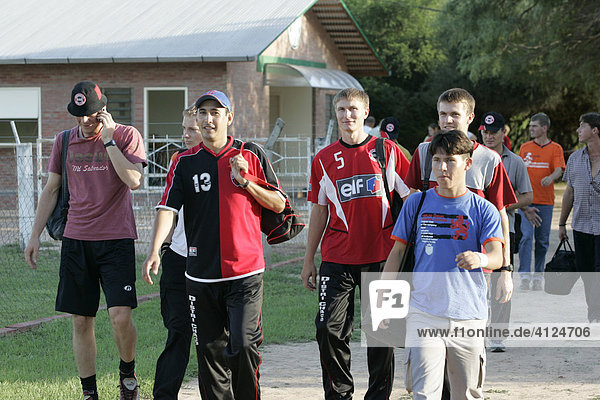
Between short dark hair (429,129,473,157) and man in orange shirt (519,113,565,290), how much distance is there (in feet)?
21.1

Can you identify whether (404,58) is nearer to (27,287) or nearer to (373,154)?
(27,287)

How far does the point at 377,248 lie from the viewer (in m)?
5.80

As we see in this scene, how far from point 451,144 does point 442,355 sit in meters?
1.16

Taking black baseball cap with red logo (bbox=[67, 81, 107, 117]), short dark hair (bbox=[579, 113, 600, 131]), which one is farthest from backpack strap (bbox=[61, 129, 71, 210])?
short dark hair (bbox=[579, 113, 600, 131])

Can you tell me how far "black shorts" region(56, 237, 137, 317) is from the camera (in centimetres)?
608

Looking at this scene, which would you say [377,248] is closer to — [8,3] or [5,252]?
[5,252]

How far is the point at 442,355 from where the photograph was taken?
4.81m

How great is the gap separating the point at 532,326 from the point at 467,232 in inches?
179

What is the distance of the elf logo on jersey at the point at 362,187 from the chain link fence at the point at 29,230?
4.82 meters

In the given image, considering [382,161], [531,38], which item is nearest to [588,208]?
[382,161]

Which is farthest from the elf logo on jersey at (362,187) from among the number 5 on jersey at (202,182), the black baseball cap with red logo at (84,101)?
the black baseball cap with red logo at (84,101)

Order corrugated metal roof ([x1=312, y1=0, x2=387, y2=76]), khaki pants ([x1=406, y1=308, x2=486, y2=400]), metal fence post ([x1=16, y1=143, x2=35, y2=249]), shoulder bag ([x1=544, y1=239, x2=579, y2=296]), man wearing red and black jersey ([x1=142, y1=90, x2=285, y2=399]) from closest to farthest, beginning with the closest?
khaki pants ([x1=406, y1=308, x2=486, y2=400]), man wearing red and black jersey ([x1=142, y1=90, x2=285, y2=399]), shoulder bag ([x1=544, y1=239, x2=579, y2=296]), metal fence post ([x1=16, y1=143, x2=35, y2=249]), corrugated metal roof ([x1=312, y1=0, x2=387, y2=76])

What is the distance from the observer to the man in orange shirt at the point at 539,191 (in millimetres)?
11234

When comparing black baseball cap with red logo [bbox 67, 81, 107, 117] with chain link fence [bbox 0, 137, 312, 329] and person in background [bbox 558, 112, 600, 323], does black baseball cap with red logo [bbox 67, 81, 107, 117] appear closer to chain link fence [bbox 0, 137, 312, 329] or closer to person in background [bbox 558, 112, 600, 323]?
chain link fence [bbox 0, 137, 312, 329]
